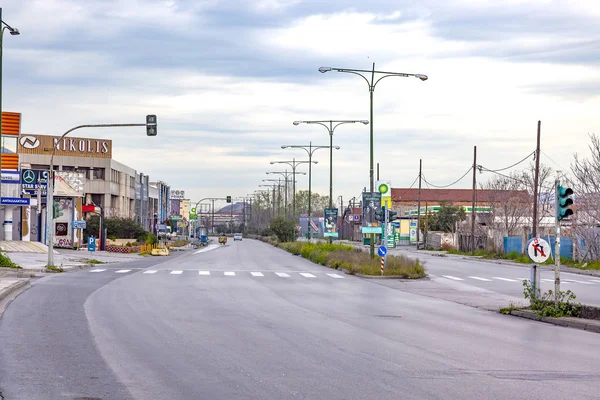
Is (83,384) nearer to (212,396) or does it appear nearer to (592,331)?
(212,396)

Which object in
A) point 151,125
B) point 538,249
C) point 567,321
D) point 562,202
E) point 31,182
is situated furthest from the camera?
point 31,182

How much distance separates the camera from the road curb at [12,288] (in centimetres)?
2216

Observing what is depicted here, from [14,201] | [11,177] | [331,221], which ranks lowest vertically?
[331,221]

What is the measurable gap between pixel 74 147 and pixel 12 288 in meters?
81.8

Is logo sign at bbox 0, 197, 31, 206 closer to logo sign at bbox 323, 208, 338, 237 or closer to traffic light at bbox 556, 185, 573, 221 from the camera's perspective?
logo sign at bbox 323, 208, 338, 237

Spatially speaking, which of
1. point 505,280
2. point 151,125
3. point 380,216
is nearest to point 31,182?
point 151,125

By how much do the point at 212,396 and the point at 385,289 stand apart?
2044cm

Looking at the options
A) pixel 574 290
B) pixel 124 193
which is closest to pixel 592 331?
pixel 574 290

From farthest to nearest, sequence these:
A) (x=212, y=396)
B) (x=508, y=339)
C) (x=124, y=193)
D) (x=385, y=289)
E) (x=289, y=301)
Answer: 1. (x=124, y=193)
2. (x=385, y=289)
3. (x=289, y=301)
4. (x=508, y=339)
5. (x=212, y=396)

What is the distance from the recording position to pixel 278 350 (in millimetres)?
12906

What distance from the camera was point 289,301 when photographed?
75.1 ft

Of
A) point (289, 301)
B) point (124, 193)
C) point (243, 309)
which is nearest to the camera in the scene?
point (243, 309)

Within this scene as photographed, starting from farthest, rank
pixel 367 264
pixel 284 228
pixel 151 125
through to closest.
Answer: pixel 284 228 → pixel 367 264 → pixel 151 125

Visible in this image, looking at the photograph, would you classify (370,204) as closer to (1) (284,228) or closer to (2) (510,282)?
(2) (510,282)
